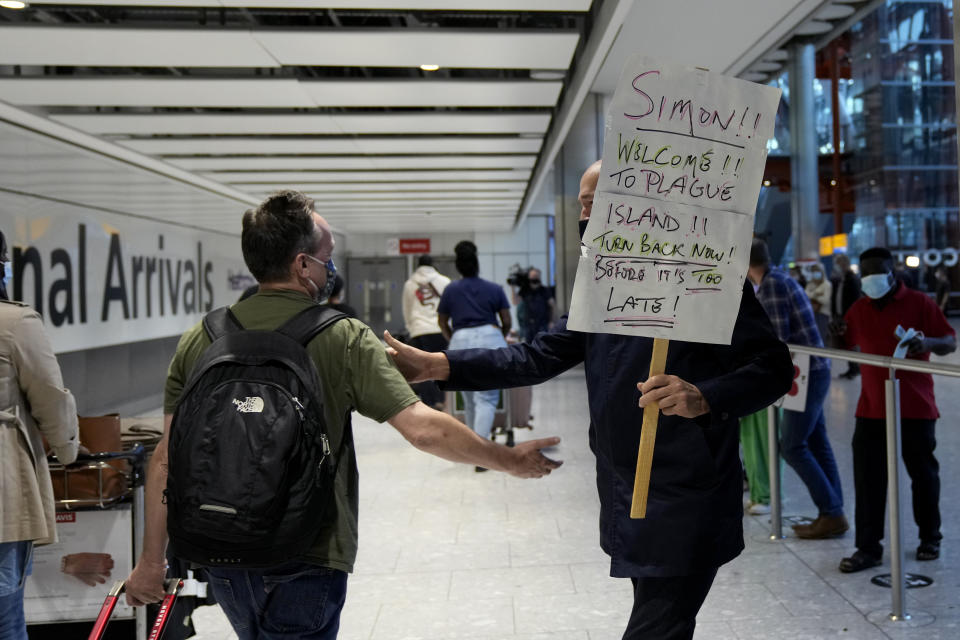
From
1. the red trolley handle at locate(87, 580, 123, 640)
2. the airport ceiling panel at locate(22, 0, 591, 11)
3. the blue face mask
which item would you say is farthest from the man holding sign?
the airport ceiling panel at locate(22, 0, 591, 11)

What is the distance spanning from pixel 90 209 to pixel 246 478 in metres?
8.31

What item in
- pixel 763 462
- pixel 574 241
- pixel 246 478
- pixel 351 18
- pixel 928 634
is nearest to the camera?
pixel 246 478

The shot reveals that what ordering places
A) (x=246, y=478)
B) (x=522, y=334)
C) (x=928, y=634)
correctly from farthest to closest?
(x=522, y=334) → (x=928, y=634) → (x=246, y=478)

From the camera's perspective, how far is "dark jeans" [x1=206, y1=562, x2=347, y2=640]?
1.76m

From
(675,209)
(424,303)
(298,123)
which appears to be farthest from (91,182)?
(675,209)

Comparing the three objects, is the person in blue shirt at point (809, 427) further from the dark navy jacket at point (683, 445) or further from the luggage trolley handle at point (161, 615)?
the luggage trolley handle at point (161, 615)

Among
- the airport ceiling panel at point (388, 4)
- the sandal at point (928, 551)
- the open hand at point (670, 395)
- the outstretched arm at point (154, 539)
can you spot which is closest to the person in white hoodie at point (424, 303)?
the airport ceiling panel at point (388, 4)

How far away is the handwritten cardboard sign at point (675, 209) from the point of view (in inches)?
74.8

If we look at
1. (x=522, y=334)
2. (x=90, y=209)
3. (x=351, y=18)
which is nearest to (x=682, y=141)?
(x=351, y=18)

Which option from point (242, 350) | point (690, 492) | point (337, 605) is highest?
point (242, 350)

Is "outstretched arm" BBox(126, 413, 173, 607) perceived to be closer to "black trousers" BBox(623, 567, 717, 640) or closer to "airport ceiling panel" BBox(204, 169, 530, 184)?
"black trousers" BBox(623, 567, 717, 640)

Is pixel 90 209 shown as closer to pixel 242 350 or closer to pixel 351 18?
pixel 351 18

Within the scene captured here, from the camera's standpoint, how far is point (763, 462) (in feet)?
17.8

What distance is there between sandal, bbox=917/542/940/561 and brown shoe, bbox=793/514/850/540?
56 cm
